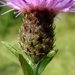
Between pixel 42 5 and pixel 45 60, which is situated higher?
pixel 42 5

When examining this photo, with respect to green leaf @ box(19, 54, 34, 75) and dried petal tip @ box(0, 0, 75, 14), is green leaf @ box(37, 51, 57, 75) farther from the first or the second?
dried petal tip @ box(0, 0, 75, 14)

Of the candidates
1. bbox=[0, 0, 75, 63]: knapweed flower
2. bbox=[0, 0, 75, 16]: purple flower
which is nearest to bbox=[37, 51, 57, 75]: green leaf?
bbox=[0, 0, 75, 63]: knapweed flower

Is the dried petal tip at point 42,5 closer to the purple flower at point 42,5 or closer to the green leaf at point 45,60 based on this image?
the purple flower at point 42,5

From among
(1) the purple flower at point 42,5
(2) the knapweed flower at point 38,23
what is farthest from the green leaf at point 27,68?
(1) the purple flower at point 42,5

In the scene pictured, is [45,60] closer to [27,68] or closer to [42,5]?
[27,68]

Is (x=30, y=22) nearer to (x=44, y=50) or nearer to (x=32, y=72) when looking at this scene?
(x=44, y=50)

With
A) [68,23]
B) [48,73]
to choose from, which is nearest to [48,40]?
[48,73]

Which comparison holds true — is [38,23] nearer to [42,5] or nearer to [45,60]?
[42,5]

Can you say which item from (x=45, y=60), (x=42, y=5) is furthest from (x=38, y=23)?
(x=45, y=60)
